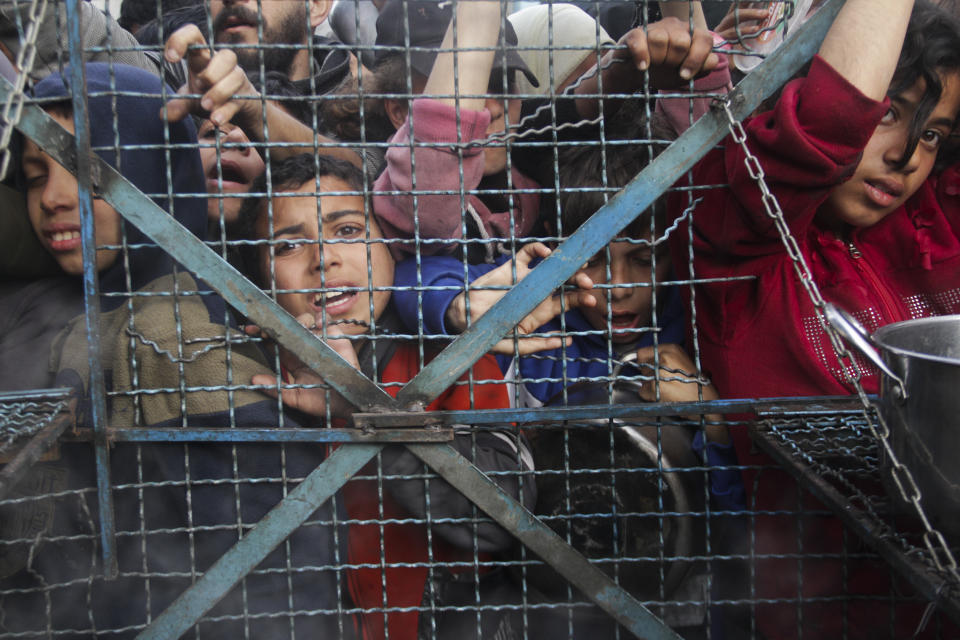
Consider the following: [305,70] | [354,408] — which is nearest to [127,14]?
[305,70]

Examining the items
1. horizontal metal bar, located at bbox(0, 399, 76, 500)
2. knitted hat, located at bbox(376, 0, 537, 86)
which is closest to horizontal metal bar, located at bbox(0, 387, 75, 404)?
horizontal metal bar, located at bbox(0, 399, 76, 500)

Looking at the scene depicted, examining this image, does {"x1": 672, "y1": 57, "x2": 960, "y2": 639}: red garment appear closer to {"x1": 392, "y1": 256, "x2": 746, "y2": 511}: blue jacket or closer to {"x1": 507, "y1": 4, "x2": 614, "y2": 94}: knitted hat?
{"x1": 392, "y1": 256, "x2": 746, "y2": 511}: blue jacket

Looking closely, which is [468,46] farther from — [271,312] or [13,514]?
[13,514]

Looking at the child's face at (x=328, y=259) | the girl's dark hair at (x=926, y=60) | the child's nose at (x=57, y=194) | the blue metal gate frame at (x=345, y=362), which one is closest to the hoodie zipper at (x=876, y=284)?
the girl's dark hair at (x=926, y=60)

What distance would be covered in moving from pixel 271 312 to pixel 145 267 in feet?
1.42

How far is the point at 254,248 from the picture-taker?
1602 millimetres

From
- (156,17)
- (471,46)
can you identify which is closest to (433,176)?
(471,46)

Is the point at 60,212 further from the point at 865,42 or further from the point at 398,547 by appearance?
the point at 865,42

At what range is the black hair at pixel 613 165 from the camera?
1.53m

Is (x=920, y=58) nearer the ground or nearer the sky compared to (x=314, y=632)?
nearer the sky

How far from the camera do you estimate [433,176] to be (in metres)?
1.31

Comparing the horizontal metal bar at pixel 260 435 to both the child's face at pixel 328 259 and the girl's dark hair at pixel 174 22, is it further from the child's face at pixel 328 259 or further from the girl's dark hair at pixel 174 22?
the girl's dark hair at pixel 174 22

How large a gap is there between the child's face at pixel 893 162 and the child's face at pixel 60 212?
138 cm

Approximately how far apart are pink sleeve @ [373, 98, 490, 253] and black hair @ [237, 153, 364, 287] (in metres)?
0.17
